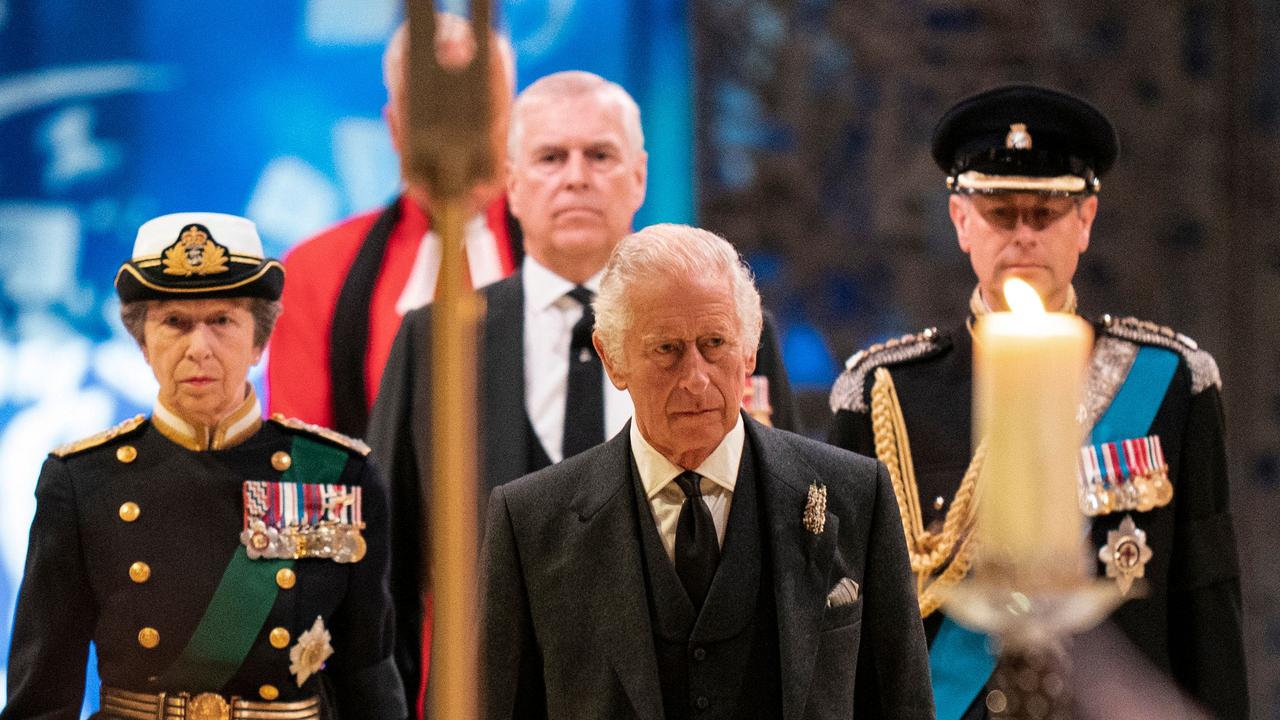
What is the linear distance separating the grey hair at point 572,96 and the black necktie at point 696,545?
1.54 m

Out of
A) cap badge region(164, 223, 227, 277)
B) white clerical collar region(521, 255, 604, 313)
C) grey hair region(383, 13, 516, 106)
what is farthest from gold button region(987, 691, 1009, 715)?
grey hair region(383, 13, 516, 106)

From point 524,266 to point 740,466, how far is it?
1.45 m

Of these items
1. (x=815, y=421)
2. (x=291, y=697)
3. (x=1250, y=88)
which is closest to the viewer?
(x=291, y=697)

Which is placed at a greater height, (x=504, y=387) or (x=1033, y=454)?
(x=504, y=387)

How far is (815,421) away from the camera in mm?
4906

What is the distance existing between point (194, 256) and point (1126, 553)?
1716 millimetres

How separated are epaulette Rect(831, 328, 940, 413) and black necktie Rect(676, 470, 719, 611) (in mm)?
1001

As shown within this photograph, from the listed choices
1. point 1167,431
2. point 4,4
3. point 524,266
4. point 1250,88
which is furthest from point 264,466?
point 1250,88

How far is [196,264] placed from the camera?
10.1 ft

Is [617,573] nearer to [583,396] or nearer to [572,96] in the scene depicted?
[583,396]

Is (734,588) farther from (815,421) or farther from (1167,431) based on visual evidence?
(815,421)

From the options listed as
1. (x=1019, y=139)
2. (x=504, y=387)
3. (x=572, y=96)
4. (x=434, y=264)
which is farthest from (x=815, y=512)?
(x=434, y=264)

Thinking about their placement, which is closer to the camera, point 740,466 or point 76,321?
point 740,466

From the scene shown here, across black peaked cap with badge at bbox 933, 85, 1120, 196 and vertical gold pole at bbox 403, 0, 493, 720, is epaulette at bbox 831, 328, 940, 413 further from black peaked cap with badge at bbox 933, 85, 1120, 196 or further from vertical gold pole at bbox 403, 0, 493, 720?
vertical gold pole at bbox 403, 0, 493, 720
